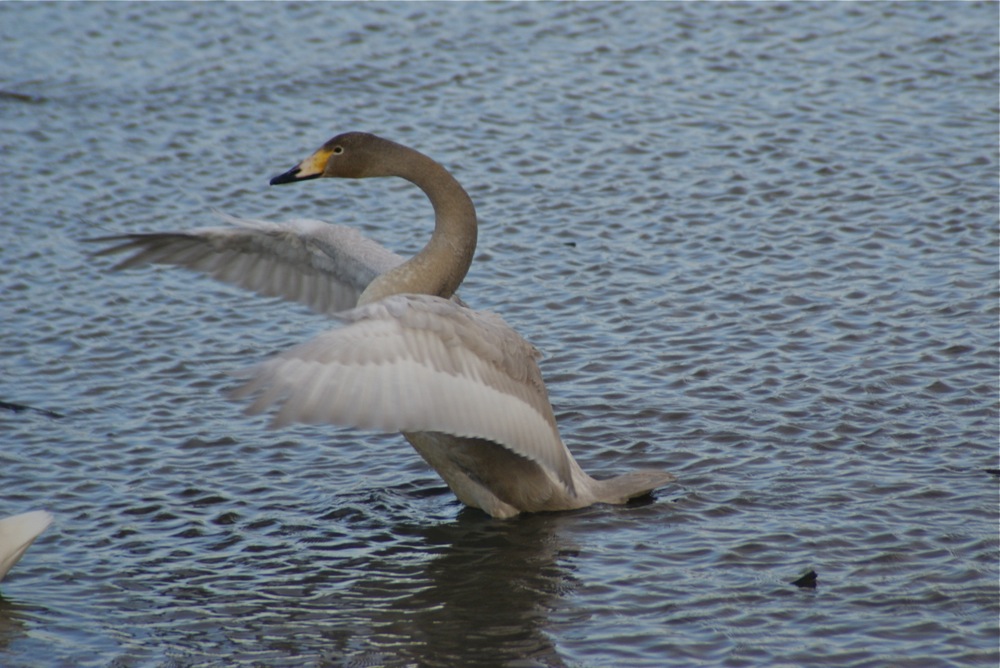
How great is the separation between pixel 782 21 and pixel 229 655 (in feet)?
40.8

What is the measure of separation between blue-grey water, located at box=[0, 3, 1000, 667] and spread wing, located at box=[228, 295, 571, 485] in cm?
93

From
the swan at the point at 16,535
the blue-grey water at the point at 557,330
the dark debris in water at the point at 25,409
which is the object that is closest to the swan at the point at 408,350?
the blue-grey water at the point at 557,330

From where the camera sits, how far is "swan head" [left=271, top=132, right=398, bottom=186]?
7734 mm

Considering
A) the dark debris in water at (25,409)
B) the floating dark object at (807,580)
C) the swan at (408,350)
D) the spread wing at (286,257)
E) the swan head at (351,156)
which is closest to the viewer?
the swan at (408,350)

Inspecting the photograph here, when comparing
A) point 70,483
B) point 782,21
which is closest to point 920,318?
point 70,483

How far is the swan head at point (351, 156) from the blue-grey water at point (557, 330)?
1300 millimetres

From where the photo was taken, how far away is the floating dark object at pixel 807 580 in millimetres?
6641

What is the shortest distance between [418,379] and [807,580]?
215cm

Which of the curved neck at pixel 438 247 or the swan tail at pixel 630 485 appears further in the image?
the swan tail at pixel 630 485

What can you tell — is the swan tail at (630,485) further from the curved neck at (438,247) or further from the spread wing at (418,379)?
the curved neck at (438,247)

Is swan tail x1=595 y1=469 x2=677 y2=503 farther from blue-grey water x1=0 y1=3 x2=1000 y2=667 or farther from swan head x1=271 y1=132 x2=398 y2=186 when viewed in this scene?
swan head x1=271 y1=132 x2=398 y2=186

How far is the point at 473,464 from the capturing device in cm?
739

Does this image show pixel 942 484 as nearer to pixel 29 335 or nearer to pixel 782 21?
pixel 29 335

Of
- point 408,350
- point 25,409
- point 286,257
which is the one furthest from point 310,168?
point 25,409
